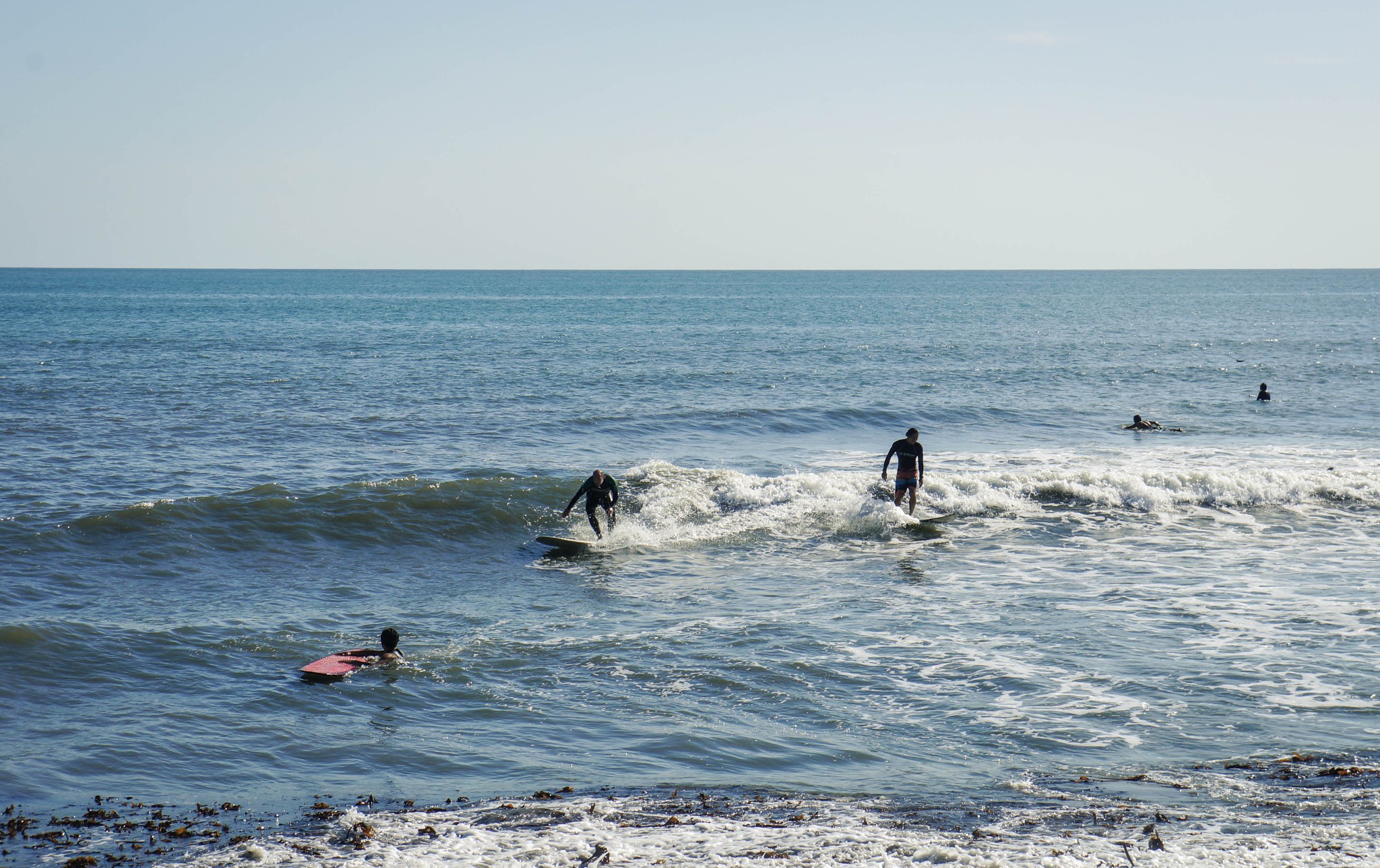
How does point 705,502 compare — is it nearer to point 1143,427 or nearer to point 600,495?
point 600,495

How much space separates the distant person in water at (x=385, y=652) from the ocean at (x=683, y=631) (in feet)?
0.83

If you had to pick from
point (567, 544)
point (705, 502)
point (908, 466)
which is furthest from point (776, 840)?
point (705, 502)

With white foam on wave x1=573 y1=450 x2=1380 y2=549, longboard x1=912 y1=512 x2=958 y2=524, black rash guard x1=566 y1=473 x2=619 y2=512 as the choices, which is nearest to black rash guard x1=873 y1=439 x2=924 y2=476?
white foam on wave x1=573 y1=450 x2=1380 y2=549

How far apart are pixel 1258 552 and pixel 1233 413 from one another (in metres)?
21.2

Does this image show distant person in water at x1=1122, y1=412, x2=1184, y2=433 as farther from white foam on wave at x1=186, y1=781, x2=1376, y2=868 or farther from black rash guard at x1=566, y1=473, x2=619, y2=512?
white foam on wave at x1=186, y1=781, x2=1376, y2=868

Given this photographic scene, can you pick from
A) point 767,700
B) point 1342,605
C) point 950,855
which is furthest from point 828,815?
point 1342,605

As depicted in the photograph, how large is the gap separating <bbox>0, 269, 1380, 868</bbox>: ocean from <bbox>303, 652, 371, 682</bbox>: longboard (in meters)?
0.17

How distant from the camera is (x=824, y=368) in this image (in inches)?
1940

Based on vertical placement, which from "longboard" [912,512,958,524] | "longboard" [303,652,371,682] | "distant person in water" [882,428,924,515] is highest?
"distant person in water" [882,428,924,515]

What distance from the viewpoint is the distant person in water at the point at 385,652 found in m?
12.4

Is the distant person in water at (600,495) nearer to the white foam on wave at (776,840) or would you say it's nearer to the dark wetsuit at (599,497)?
the dark wetsuit at (599,497)

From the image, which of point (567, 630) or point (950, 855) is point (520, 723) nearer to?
point (567, 630)

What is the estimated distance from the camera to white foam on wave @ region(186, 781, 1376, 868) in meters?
7.35

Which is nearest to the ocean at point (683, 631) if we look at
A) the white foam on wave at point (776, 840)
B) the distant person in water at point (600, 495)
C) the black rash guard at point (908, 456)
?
the white foam on wave at point (776, 840)
